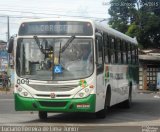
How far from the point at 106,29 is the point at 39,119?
12.8ft

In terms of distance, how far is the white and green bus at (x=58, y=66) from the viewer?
15.4m

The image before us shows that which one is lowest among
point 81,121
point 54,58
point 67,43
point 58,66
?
point 81,121

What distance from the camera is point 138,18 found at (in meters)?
56.1

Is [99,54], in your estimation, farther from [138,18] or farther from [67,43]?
[138,18]

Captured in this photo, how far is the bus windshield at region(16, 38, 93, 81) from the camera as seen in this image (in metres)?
15.5

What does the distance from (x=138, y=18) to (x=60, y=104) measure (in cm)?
4170

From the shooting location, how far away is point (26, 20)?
16203mm

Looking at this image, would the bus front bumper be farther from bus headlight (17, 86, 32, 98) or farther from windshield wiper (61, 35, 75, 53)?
windshield wiper (61, 35, 75, 53)

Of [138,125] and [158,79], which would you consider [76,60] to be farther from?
[158,79]

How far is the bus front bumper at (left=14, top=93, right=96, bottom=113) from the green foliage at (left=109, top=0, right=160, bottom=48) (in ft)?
132

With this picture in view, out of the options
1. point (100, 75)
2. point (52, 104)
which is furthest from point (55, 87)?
point (100, 75)

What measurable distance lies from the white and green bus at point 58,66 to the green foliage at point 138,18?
3954cm

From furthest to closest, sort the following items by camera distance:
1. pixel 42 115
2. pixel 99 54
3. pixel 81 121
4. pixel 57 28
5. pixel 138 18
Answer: pixel 138 18 < pixel 42 115 < pixel 81 121 < pixel 99 54 < pixel 57 28

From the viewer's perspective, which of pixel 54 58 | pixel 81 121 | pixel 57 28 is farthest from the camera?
pixel 81 121
